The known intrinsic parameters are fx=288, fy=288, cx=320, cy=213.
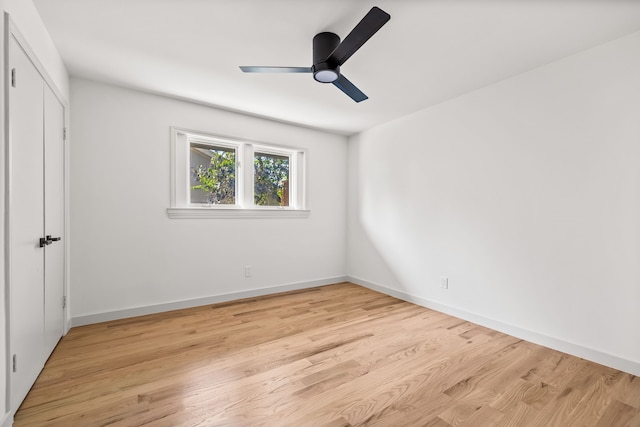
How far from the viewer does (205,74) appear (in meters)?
2.59

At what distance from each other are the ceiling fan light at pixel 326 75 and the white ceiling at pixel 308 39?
10.6 inches

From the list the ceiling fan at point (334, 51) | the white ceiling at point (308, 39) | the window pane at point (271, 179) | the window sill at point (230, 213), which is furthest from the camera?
the window pane at point (271, 179)

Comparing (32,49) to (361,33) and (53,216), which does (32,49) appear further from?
(361,33)

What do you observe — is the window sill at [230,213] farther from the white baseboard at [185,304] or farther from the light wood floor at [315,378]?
the light wood floor at [315,378]

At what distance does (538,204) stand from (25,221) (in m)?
3.60

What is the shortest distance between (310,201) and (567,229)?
288cm

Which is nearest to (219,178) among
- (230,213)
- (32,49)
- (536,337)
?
(230,213)

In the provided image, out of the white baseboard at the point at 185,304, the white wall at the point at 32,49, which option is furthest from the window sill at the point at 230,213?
the white wall at the point at 32,49

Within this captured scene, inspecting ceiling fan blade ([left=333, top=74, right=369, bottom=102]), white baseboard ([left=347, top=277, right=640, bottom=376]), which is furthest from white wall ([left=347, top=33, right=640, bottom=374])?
ceiling fan blade ([left=333, top=74, right=369, bottom=102])

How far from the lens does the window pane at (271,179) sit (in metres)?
3.86

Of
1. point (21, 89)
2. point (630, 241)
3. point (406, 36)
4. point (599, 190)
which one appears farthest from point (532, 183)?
point (21, 89)

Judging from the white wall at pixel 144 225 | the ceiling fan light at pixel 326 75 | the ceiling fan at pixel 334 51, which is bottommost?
the white wall at pixel 144 225

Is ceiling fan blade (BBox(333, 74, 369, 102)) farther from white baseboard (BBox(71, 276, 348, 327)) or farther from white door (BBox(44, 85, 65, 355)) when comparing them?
white baseboard (BBox(71, 276, 348, 327))

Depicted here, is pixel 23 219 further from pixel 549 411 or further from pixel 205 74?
pixel 549 411
